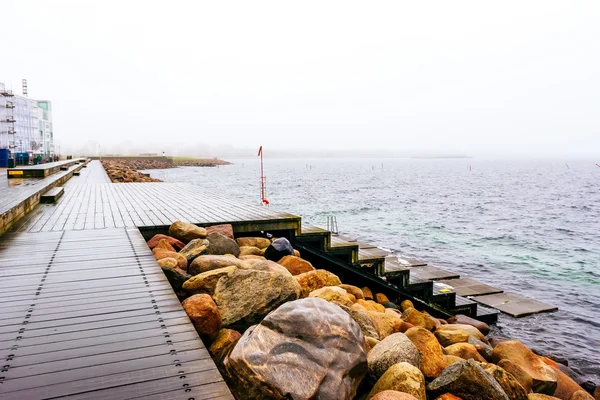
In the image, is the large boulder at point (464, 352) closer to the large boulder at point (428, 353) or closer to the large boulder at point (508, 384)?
the large boulder at point (428, 353)

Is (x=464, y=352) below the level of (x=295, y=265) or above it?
below

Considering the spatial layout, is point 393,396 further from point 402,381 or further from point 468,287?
point 468,287

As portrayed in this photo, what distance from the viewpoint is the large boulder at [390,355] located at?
461 cm

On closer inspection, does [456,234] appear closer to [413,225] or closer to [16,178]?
[413,225]

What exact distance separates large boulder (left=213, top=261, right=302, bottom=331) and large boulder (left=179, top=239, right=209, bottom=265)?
169cm

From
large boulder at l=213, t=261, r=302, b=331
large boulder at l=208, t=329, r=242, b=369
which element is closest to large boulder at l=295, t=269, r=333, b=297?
large boulder at l=213, t=261, r=302, b=331

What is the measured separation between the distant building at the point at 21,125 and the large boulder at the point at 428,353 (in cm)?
5694

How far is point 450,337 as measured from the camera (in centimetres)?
717

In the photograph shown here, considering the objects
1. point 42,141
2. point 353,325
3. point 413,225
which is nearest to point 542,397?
point 353,325

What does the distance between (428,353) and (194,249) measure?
4.02 m

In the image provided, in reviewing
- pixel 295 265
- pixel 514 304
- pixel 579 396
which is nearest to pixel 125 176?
pixel 295 265

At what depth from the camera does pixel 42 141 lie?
8225cm

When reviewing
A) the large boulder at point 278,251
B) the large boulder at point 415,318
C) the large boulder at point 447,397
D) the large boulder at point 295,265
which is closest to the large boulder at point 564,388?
the large boulder at point 415,318

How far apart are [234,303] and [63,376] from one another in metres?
2.31
